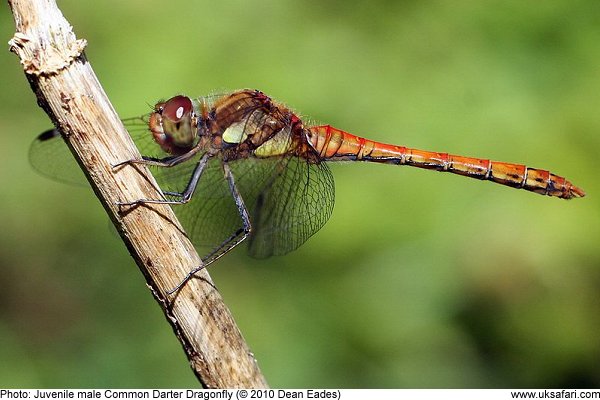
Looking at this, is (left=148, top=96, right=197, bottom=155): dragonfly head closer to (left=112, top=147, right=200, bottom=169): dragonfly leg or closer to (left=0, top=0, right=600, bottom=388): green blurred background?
(left=112, top=147, right=200, bottom=169): dragonfly leg

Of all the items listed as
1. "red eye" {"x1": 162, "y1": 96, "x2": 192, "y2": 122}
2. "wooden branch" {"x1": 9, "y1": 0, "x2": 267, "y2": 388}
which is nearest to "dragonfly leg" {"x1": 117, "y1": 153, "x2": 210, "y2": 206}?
"red eye" {"x1": 162, "y1": 96, "x2": 192, "y2": 122}

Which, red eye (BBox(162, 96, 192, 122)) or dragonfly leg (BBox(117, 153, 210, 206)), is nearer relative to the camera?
dragonfly leg (BBox(117, 153, 210, 206))

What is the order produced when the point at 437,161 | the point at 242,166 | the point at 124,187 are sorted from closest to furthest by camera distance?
the point at 124,187 → the point at 242,166 → the point at 437,161

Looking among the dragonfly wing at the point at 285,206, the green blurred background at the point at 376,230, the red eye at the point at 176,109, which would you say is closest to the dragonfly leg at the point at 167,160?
the red eye at the point at 176,109

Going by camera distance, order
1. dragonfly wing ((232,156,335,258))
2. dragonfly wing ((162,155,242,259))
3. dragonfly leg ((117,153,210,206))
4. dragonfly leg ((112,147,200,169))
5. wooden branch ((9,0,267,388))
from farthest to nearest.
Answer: dragonfly wing ((232,156,335,258))
dragonfly wing ((162,155,242,259))
dragonfly leg ((117,153,210,206))
dragonfly leg ((112,147,200,169))
wooden branch ((9,0,267,388))

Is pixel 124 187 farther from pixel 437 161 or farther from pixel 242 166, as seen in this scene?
pixel 437 161

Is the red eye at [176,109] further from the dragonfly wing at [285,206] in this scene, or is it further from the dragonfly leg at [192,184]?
the dragonfly wing at [285,206]

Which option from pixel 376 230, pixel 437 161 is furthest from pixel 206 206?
pixel 437 161

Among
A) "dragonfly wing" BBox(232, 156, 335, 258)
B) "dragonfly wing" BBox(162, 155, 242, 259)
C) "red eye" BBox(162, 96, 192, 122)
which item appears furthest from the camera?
"dragonfly wing" BBox(232, 156, 335, 258)
